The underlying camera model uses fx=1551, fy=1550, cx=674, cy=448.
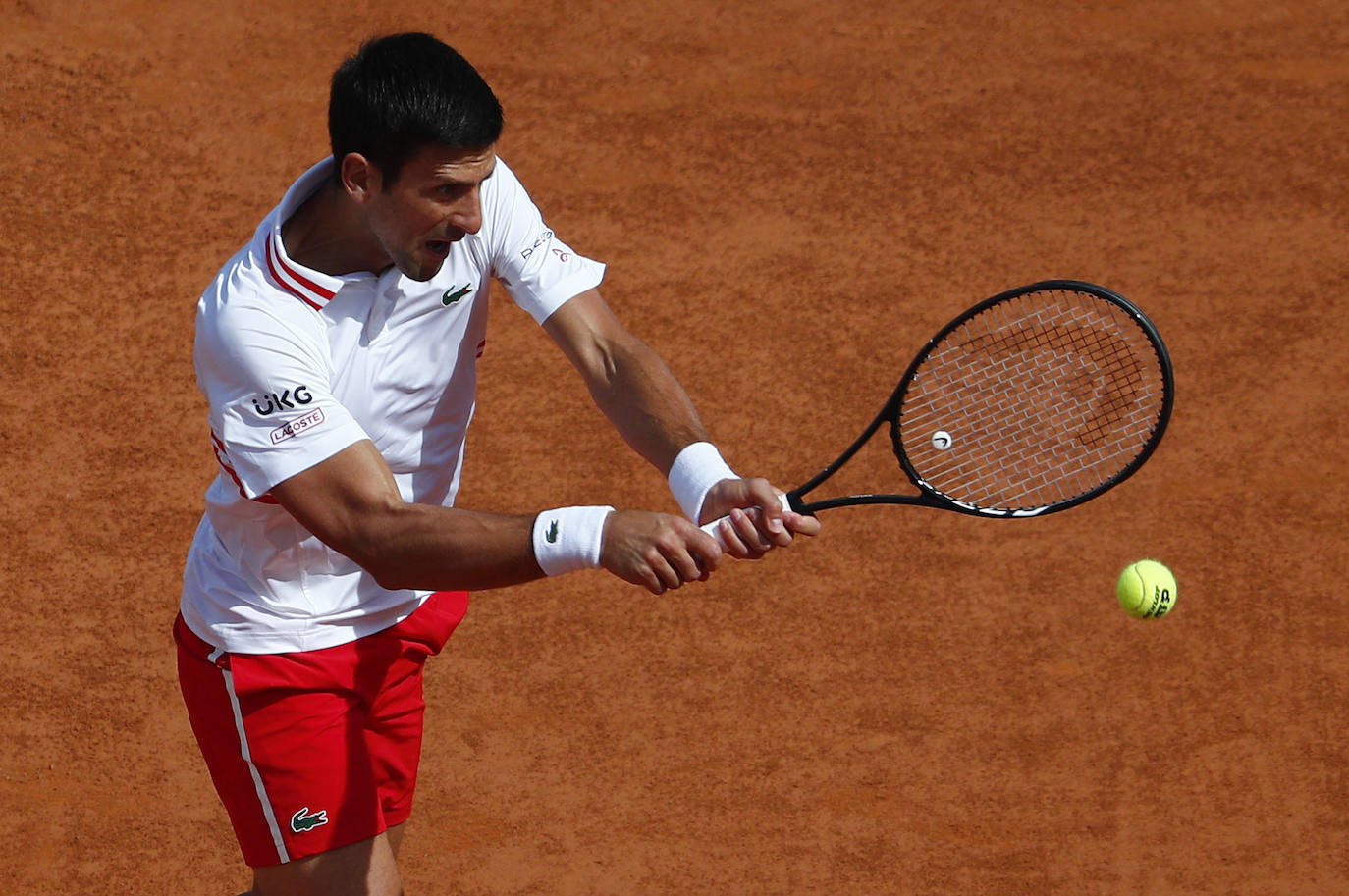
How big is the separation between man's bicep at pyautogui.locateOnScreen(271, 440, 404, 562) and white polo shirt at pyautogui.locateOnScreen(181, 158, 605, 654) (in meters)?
0.03

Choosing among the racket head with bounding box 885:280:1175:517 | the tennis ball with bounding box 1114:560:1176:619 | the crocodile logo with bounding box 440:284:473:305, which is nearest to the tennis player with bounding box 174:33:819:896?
the crocodile logo with bounding box 440:284:473:305

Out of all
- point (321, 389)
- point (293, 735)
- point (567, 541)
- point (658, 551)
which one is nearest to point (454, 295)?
point (321, 389)

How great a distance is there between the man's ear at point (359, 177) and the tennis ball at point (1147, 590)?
2908mm

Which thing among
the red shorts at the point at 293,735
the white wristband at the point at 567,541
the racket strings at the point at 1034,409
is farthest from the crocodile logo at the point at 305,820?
the racket strings at the point at 1034,409

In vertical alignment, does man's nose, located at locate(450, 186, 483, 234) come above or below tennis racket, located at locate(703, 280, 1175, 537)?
above

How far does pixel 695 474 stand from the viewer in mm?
3662

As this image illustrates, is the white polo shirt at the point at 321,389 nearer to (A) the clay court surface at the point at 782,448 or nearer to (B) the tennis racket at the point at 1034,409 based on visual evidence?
(B) the tennis racket at the point at 1034,409

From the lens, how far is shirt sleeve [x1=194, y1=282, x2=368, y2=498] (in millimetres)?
3338

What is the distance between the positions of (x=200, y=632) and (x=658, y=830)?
1.88 metres

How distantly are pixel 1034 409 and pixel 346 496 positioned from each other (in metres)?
2.76

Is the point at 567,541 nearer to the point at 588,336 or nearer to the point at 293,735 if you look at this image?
the point at 588,336

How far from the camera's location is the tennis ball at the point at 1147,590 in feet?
16.6

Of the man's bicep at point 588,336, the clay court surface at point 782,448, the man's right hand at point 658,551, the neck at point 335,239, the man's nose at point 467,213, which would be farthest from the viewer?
the clay court surface at point 782,448

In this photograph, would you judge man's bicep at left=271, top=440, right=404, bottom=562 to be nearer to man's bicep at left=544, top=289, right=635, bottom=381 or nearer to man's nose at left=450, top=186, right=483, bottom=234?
man's nose at left=450, top=186, right=483, bottom=234
